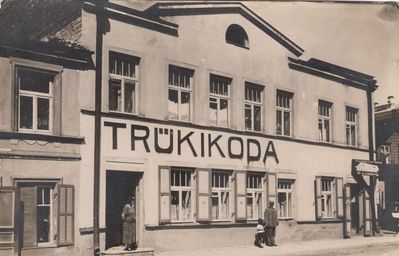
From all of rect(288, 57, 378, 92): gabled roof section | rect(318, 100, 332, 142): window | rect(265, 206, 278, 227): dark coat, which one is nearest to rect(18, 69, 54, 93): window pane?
rect(265, 206, 278, 227): dark coat

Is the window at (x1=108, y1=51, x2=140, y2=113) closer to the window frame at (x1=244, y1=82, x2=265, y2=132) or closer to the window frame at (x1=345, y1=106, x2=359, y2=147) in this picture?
the window frame at (x1=244, y1=82, x2=265, y2=132)

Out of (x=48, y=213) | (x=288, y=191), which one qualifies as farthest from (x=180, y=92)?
(x=288, y=191)

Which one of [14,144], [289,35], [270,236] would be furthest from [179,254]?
[289,35]

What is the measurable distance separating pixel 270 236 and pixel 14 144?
8.10 metres

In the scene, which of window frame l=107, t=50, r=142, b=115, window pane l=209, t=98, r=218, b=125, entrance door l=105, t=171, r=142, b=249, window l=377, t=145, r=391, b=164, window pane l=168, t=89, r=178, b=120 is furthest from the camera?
window l=377, t=145, r=391, b=164

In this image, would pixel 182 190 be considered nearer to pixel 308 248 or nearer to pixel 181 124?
pixel 181 124

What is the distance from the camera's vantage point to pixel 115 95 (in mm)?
12742

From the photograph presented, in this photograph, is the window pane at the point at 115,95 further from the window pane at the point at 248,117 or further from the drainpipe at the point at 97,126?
the window pane at the point at 248,117

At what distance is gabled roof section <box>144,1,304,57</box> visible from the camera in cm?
1361

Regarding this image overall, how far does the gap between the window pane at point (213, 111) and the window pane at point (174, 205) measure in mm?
2395

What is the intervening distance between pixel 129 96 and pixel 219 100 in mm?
3179

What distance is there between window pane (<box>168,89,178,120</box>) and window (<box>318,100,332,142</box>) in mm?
6634

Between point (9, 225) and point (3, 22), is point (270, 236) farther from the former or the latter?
point (3, 22)

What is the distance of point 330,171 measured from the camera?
18.4 m
